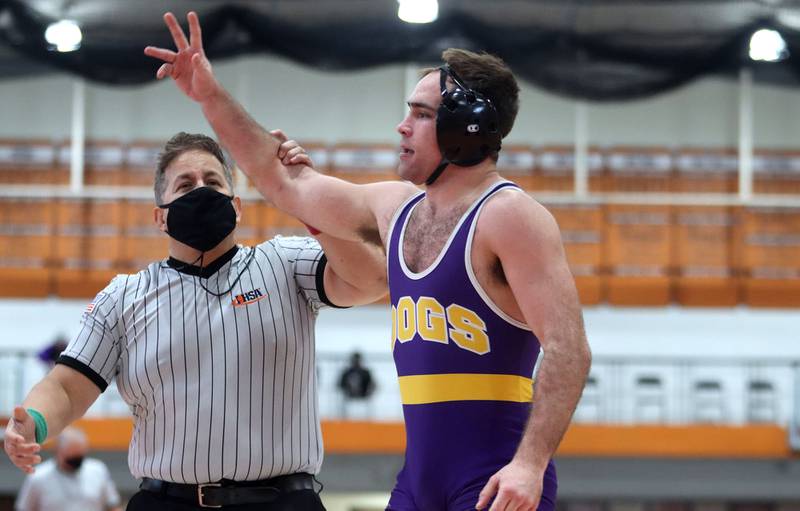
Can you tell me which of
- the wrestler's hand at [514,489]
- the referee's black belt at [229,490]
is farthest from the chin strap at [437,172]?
the referee's black belt at [229,490]

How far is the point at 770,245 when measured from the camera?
14.0m

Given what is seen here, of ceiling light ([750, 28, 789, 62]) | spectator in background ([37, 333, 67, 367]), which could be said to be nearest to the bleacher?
spectator in background ([37, 333, 67, 367])

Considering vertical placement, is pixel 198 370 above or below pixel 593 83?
below

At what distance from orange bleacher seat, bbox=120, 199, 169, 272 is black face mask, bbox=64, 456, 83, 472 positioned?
252 inches

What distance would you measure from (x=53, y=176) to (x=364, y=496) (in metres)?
5.67

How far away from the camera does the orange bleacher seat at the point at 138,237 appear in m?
14.0

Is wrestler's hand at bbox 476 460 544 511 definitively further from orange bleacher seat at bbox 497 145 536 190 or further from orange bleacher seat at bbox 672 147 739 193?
orange bleacher seat at bbox 672 147 739 193

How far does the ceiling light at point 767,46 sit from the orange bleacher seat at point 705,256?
2846 mm

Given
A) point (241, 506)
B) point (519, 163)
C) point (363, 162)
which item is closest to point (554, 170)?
point (519, 163)

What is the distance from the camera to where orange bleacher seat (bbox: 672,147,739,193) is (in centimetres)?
1427

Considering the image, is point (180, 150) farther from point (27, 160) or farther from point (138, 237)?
point (27, 160)

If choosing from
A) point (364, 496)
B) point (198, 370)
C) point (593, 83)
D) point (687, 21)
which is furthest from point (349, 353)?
point (198, 370)

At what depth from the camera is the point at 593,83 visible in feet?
37.6

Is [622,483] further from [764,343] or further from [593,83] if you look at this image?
[593,83]
